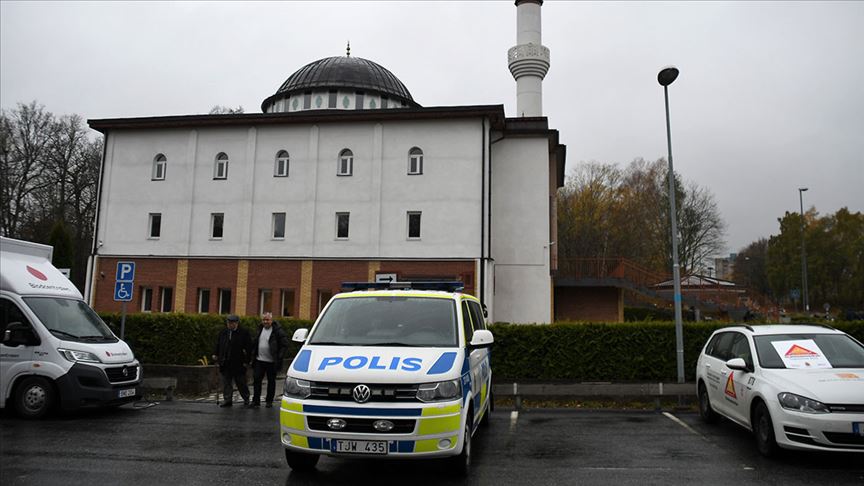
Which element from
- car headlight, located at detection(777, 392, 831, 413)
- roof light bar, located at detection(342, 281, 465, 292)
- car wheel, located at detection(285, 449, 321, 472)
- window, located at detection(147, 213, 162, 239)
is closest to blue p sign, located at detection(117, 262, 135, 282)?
roof light bar, located at detection(342, 281, 465, 292)

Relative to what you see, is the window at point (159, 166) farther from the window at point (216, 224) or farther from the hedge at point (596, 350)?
the hedge at point (596, 350)

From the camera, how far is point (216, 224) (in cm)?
2903

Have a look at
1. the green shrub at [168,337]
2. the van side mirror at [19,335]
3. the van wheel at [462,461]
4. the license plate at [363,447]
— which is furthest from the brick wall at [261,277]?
the license plate at [363,447]

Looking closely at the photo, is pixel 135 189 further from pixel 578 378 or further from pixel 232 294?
pixel 578 378

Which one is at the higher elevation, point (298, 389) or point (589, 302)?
point (589, 302)

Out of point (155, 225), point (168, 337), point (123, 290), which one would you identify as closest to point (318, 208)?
point (155, 225)

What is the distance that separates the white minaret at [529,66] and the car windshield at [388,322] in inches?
1168

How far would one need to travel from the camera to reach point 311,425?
6109 millimetres

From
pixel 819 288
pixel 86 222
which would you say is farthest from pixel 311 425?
pixel 819 288

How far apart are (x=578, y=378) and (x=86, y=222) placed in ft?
151

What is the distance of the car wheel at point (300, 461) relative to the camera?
6.75 metres

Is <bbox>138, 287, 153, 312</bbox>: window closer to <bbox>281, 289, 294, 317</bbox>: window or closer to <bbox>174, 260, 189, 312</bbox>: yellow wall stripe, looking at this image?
<bbox>174, 260, 189, 312</bbox>: yellow wall stripe

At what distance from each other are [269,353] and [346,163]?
17426 mm

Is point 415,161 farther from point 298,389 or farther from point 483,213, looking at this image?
point 298,389
